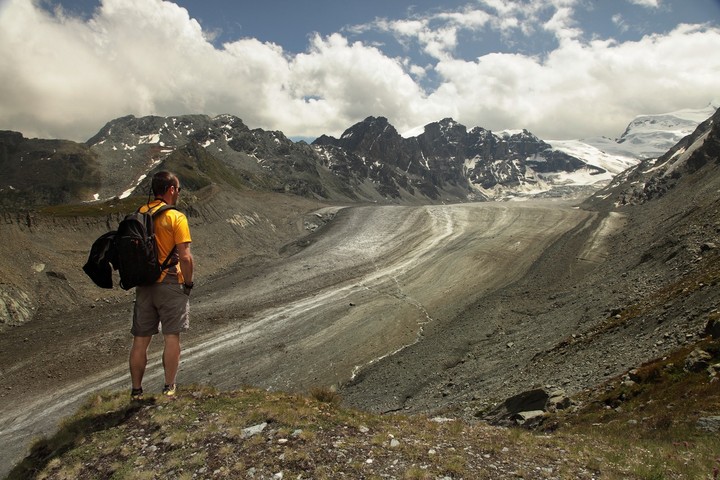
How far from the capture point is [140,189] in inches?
4318

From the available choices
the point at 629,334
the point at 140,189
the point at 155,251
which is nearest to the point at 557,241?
the point at 629,334

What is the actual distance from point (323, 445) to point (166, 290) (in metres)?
3.53

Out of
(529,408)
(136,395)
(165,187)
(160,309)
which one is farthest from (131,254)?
(529,408)

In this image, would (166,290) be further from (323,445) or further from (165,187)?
(323,445)

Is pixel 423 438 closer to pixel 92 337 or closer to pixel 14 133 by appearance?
pixel 92 337

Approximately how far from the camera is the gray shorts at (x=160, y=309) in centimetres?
752

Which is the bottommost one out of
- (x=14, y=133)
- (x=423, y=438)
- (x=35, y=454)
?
(x=423, y=438)

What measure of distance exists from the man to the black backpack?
12 cm

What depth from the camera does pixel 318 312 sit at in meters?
33.2

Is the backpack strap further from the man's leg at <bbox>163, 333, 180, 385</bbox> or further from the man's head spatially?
the man's leg at <bbox>163, 333, 180, 385</bbox>

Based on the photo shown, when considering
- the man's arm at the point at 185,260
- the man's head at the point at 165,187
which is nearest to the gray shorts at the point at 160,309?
the man's arm at the point at 185,260

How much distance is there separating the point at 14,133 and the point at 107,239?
231m

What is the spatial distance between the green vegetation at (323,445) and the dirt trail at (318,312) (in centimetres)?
1189

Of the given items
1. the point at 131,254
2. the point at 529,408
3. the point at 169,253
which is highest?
the point at 131,254
